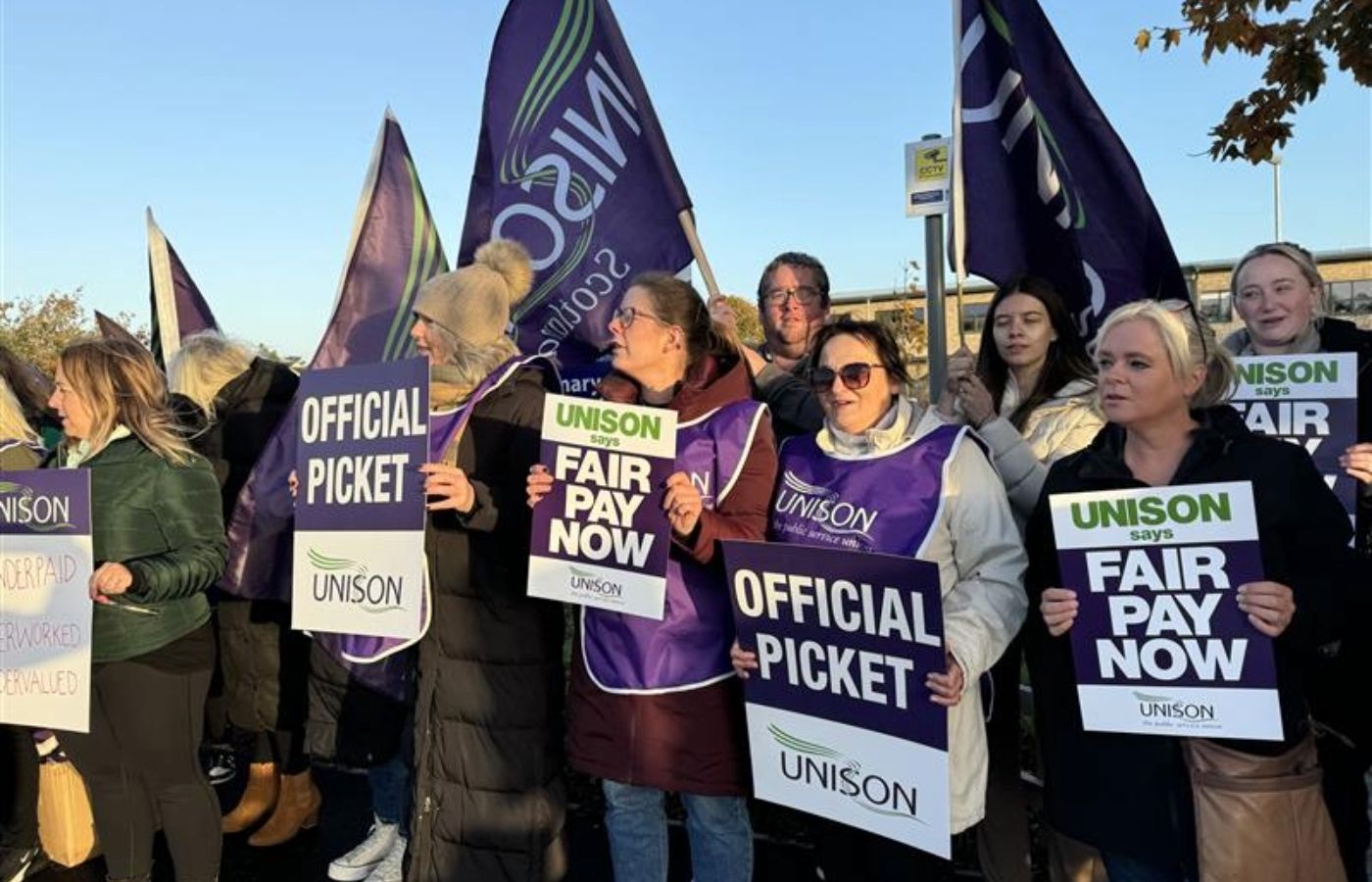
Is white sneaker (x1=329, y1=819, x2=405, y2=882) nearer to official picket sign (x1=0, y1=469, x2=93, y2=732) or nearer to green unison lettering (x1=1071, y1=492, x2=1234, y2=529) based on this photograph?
official picket sign (x1=0, y1=469, x2=93, y2=732)

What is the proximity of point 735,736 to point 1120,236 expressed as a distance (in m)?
2.40

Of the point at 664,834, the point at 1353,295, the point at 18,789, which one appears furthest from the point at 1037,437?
the point at 1353,295

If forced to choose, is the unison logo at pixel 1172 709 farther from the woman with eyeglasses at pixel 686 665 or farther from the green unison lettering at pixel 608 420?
the green unison lettering at pixel 608 420

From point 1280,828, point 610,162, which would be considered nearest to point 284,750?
point 610,162

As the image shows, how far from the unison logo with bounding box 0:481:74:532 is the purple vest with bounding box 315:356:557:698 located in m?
0.92

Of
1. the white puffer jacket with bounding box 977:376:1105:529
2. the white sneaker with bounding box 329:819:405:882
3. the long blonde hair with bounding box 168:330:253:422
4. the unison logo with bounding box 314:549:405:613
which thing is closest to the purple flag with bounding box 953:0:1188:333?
the white puffer jacket with bounding box 977:376:1105:529

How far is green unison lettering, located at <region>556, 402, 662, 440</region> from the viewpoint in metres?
2.74

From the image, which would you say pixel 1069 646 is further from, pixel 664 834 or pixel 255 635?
pixel 255 635

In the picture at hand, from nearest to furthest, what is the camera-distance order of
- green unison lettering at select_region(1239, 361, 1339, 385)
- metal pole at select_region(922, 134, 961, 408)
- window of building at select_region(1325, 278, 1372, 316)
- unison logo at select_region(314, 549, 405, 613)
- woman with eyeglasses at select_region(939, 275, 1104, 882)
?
woman with eyeglasses at select_region(939, 275, 1104, 882), unison logo at select_region(314, 549, 405, 613), green unison lettering at select_region(1239, 361, 1339, 385), metal pole at select_region(922, 134, 961, 408), window of building at select_region(1325, 278, 1372, 316)

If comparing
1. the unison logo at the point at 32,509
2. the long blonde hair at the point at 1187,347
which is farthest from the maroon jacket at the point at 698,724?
the unison logo at the point at 32,509

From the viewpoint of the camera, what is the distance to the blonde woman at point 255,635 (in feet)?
14.4

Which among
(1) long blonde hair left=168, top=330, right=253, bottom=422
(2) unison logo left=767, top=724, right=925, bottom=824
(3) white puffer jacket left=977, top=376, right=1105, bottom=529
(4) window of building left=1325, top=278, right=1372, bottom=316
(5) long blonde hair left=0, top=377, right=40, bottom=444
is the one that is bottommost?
(2) unison logo left=767, top=724, right=925, bottom=824

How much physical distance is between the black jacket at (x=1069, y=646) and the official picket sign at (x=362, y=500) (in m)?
1.77

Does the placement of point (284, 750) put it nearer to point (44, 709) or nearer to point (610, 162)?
point (44, 709)
